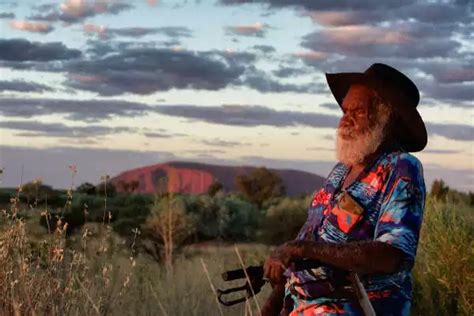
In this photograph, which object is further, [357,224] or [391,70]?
[391,70]

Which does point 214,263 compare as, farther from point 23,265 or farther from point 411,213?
point 411,213

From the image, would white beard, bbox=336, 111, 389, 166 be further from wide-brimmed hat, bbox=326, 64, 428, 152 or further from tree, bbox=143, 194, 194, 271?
tree, bbox=143, 194, 194, 271

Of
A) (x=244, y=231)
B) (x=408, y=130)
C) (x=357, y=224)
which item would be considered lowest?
(x=244, y=231)

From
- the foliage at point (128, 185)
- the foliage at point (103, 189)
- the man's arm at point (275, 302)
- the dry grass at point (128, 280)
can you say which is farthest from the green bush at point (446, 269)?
the foliage at point (128, 185)

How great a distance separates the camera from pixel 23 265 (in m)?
7.21

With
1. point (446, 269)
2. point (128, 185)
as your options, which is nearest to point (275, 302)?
point (446, 269)

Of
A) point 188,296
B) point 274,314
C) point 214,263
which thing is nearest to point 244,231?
point 214,263

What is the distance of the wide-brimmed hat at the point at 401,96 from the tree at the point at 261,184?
34.2 meters

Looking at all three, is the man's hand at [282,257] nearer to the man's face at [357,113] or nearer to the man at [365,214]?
the man at [365,214]

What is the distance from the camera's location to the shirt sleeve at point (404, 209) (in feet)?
15.5

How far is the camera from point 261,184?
134 ft

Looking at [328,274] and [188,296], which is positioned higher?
[328,274]

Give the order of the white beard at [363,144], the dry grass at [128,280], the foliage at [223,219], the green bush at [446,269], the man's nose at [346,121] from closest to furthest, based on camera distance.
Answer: the white beard at [363,144] < the man's nose at [346,121] < the dry grass at [128,280] < the green bush at [446,269] < the foliage at [223,219]

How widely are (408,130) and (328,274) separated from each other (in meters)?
0.92
